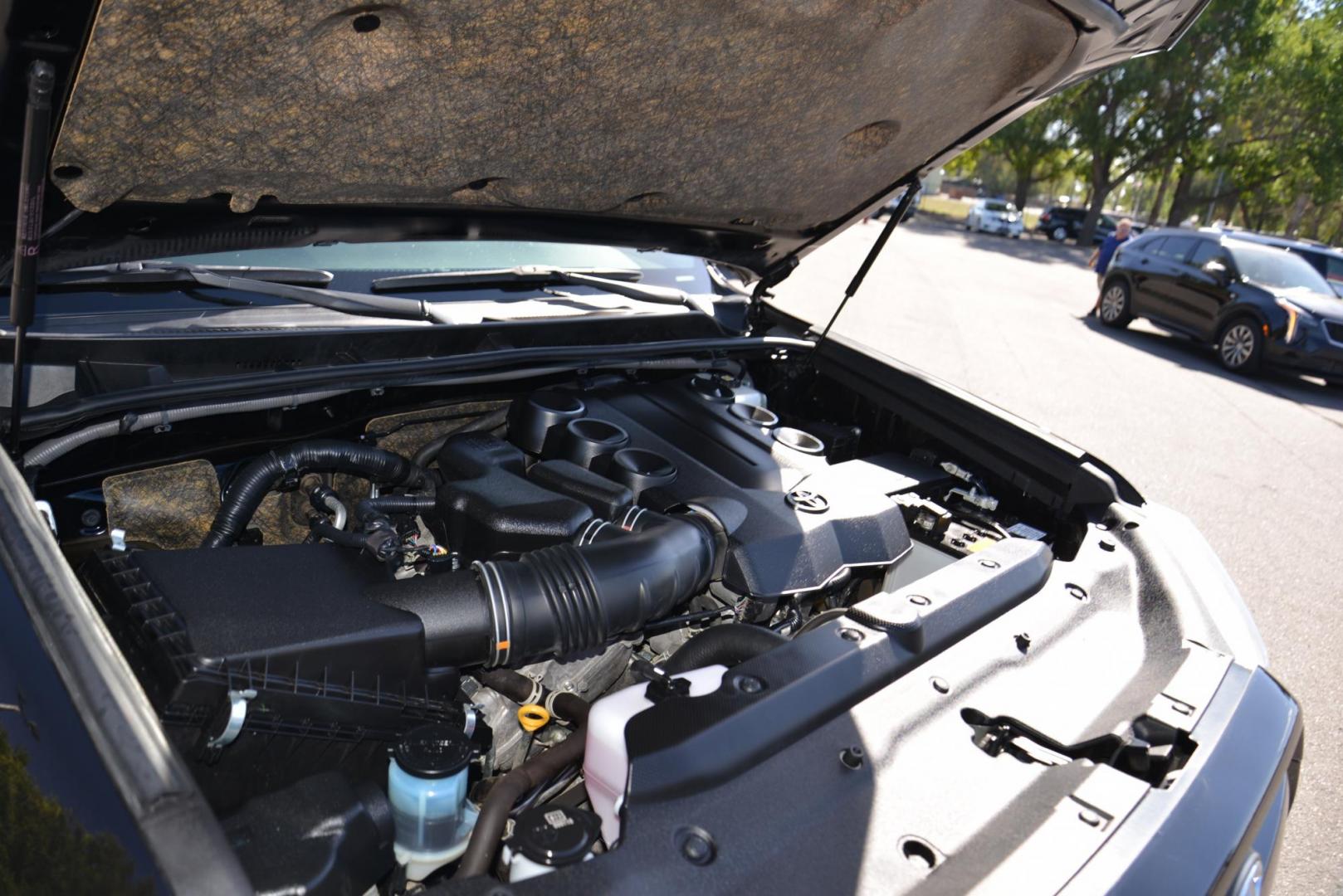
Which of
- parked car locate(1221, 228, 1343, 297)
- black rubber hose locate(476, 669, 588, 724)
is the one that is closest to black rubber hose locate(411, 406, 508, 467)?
black rubber hose locate(476, 669, 588, 724)

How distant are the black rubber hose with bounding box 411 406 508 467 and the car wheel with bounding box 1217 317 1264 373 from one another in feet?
29.0

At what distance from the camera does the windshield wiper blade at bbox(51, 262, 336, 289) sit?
1770mm

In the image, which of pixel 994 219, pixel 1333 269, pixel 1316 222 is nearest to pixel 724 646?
pixel 1333 269

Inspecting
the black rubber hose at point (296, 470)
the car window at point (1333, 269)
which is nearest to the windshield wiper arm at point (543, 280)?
the black rubber hose at point (296, 470)

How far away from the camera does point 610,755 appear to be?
1.28 meters

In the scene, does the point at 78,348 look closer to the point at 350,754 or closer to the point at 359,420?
the point at 359,420

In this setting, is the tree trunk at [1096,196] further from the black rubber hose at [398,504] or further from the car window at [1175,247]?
the black rubber hose at [398,504]

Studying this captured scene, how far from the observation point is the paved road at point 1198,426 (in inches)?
135

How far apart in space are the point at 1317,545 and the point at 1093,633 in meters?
4.03

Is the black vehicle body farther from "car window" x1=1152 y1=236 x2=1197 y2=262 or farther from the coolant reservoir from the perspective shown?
"car window" x1=1152 y1=236 x2=1197 y2=262

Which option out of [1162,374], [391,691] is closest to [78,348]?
[391,691]

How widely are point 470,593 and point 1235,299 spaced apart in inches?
384

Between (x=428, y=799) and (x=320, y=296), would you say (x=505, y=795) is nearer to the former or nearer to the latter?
(x=428, y=799)

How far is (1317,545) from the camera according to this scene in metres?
4.89
